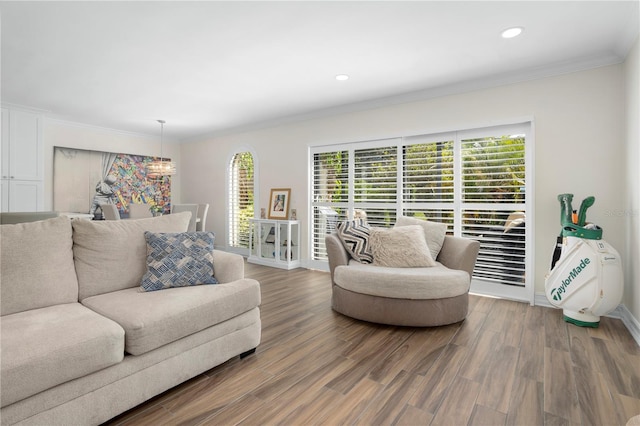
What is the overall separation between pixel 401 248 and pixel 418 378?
139cm

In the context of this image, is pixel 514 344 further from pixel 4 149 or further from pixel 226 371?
pixel 4 149

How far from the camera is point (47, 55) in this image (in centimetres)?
314

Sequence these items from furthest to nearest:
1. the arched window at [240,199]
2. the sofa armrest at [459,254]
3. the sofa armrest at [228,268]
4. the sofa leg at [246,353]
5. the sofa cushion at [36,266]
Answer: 1. the arched window at [240,199]
2. the sofa armrest at [459,254]
3. the sofa armrest at [228,268]
4. the sofa leg at [246,353]
5. the sofa cushion at [36,266]

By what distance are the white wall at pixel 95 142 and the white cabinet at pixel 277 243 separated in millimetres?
2921

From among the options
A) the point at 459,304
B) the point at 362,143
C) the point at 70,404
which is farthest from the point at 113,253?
the point at 362,143

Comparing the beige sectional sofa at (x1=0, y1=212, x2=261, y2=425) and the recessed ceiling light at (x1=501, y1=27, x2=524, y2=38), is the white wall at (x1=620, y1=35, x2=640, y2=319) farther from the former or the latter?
the beige sectional sofa at (x1=0, y1=212, x2=261, y2=425)

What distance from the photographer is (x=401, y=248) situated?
3180mm

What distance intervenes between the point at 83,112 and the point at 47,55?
2.24 meters

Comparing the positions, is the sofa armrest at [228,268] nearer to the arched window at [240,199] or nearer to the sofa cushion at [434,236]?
the sofa cushion at [434,236]

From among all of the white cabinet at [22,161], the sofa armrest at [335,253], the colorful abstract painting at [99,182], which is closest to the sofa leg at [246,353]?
the sofa armrest at [335,253]

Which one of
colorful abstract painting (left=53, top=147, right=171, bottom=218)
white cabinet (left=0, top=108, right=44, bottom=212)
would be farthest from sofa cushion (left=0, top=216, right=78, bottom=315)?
colorful abstract painting (left=53, top=147, right=171, bottom=218)

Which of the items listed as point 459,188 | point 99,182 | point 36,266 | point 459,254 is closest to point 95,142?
point 99,182

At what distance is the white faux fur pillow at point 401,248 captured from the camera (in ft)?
10.2

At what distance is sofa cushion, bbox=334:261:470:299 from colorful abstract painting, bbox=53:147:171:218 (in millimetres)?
4697
